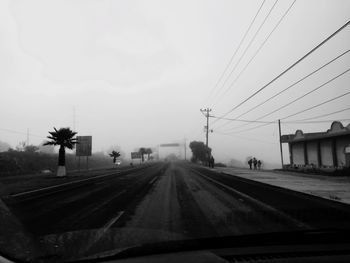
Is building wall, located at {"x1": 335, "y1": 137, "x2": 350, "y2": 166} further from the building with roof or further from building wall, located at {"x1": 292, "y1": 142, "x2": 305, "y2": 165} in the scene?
building wall, located at {"x1": 292, "y1": 142, "x2": 305, "y2": 165}

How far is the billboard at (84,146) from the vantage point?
202ft

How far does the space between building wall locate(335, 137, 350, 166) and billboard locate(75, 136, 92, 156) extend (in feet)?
115

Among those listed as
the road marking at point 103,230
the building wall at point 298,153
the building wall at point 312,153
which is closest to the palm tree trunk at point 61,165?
the road marking at point 103,230

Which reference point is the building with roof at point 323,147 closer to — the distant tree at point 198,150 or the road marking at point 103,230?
the road marking at point 103,230

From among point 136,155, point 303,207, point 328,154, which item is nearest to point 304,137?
point 328,154

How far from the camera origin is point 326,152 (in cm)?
4872

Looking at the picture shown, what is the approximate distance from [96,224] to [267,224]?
394cm

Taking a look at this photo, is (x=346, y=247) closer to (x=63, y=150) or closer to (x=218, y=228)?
(x=218, y=228)

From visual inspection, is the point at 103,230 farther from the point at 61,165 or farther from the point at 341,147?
the point at 341,147

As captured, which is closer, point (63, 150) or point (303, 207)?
point (303, 207)

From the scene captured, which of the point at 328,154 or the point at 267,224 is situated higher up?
the point at 328,154

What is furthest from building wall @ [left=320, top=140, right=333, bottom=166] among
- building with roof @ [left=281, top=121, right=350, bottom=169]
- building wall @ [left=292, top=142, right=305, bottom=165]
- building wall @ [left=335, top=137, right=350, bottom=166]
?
building wall @ [left=292, top=142, right=305, bottom=165]

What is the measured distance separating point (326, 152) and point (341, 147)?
4505mm

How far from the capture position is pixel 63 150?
41812mm
